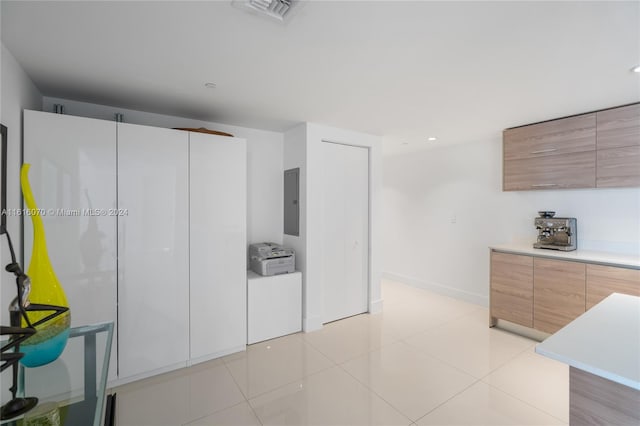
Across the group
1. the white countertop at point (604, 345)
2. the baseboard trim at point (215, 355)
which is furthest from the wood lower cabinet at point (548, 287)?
the baseboard trim at point (215, 355)

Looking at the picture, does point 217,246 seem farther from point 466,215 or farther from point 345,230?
point 466,215

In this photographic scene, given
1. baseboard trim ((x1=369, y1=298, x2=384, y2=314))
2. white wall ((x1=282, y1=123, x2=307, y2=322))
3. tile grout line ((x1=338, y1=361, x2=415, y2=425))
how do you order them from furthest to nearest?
baseboard trim ((x1=369, y1=298, x2=384, y2=314)), white wall ((x1=282, y1=123, x2=307, y2=322)), tile grout line ((x1=338, y1=361, x2=415, y2=425))

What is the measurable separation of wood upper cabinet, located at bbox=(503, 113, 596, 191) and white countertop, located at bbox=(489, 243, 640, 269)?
0.71 metres

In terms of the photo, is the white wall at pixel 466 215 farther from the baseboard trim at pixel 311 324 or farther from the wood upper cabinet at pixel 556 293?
the baseboard trim at pixel 311 324

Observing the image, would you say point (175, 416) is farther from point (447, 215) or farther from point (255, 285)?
point (447, 215)

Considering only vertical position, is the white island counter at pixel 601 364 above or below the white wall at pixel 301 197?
below

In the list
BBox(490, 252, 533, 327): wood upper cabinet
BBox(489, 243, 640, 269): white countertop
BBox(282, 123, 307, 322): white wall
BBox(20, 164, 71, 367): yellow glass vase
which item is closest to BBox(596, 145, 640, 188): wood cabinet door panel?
BBox(489, 243, 640, 269): white countertop

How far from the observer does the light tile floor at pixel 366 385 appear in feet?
6.58

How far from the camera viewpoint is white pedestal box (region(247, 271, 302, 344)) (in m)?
3.05

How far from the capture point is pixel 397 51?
177 cm

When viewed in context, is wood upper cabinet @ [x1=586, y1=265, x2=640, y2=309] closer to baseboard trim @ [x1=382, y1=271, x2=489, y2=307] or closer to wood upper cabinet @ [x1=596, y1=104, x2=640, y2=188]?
wood upper cabinet @ [x1=596, y1=104, x2=640, y2=188]

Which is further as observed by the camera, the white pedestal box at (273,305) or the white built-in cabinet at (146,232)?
the white pedestal box at (273,305)

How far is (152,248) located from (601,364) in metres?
2.87

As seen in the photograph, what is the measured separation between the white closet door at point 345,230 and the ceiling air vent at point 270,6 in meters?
2.11
